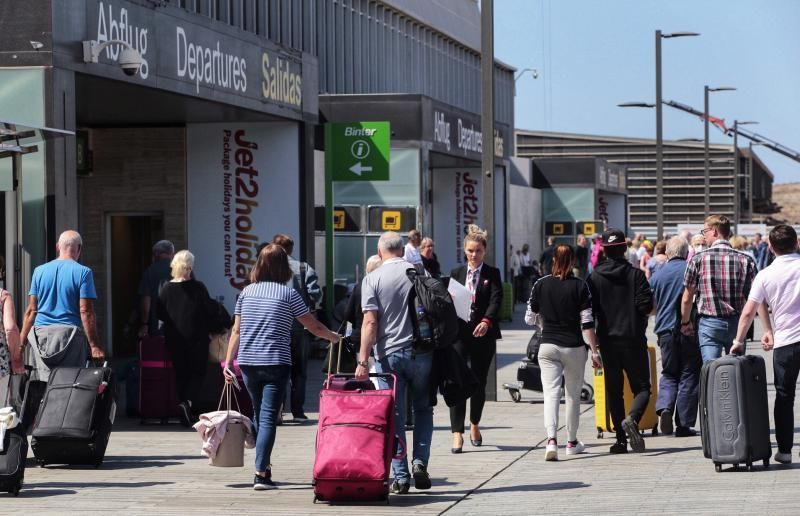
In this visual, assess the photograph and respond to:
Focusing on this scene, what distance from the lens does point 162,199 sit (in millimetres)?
20938

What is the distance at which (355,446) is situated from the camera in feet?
31.2

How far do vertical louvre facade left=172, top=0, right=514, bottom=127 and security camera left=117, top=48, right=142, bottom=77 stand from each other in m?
9.34

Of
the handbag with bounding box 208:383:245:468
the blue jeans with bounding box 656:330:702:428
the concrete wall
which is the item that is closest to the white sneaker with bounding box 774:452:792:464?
the blue jeans with bounding box 656:330:702:428

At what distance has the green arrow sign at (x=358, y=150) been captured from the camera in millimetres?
22453

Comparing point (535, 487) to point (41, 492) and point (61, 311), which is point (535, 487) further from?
point (61, 311)

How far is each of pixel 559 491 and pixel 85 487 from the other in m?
3.15

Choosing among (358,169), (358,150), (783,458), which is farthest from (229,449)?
(358,150)

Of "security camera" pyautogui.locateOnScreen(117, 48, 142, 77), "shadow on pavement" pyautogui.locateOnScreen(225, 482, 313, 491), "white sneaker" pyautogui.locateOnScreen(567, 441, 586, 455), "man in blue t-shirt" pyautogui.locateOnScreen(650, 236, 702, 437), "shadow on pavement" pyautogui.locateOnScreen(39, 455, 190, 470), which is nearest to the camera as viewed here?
"shadow on pavement" pyautogui.locateOnScreen(225, 482, 313, 491)

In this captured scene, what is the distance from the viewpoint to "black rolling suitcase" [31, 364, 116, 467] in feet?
37.2

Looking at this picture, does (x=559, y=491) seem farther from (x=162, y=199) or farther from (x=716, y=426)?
(x=162, y=199)

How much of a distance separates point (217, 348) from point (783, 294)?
5.42m

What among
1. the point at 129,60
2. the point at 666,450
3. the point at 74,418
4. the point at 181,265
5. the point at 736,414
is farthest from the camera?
the point at 129,60

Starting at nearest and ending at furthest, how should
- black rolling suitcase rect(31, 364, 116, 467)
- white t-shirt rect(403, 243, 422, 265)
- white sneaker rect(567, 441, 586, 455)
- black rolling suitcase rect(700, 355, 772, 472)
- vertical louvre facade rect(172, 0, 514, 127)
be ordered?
black rolling suitcase rect(700, 355, 772, 472) → black rolling suitcase rect(31, 364, 116, 467) → white sneaker rect(567, 441, 586, 455) → white t-shirt rect(403, 243, 422, 265) → vertical louvre facade rect(172, 0, 514, 127)

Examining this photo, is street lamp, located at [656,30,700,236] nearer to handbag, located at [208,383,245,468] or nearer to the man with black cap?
the man with black cap
